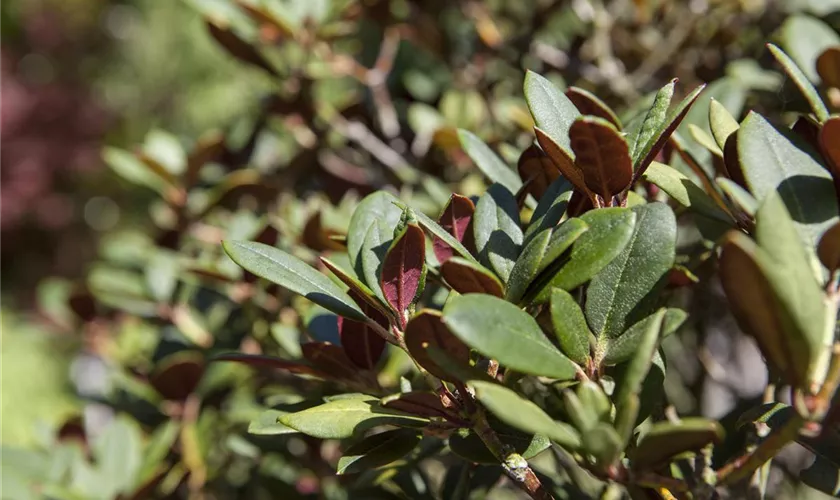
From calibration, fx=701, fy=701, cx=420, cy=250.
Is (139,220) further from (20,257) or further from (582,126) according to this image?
(582,126)

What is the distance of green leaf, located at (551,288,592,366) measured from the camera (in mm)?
495

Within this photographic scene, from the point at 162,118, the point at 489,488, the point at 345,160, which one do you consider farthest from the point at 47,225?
the point at 489,488

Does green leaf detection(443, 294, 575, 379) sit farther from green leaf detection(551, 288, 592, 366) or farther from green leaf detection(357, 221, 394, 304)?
green leaf detection(357, 221, 394, 304)

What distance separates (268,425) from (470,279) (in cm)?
25

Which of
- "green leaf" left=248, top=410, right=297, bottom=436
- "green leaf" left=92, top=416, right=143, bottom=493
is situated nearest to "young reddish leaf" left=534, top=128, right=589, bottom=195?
"green leaf" left=248, top=410, right=297, bottom=436

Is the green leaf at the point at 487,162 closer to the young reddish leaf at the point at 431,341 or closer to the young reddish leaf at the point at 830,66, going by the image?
the young reddish leaf at the point at 431,341

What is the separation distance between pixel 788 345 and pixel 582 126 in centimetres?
20

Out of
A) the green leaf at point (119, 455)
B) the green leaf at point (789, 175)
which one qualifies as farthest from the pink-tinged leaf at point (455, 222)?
the green leaf at point (119, 455)

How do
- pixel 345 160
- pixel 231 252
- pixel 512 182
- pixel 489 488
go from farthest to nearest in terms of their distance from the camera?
1. pixel 345 160
2. pixel 489 488
3. pixel 512 182
4. pixel 231 252

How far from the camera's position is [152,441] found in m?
1.06

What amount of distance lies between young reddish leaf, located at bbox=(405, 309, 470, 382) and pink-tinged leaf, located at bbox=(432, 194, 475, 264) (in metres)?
0.14

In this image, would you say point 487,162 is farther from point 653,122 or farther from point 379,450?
point 379,450

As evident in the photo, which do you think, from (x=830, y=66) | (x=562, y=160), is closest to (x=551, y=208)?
(x=562, y=160)

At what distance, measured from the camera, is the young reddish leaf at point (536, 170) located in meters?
0.67
